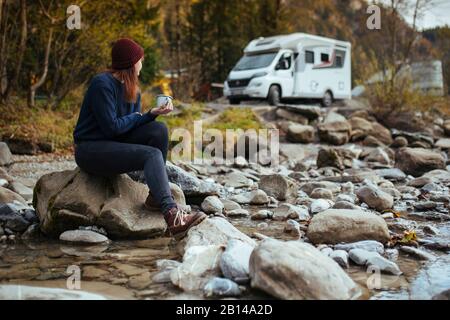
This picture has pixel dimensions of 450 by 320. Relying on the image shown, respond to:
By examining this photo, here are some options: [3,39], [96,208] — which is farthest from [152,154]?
[3,39]

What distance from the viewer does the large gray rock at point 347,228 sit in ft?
13.4

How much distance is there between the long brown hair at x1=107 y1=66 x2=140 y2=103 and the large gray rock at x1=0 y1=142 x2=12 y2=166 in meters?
4.85

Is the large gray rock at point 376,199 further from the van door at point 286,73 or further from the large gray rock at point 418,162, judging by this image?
the van door at point 286,73

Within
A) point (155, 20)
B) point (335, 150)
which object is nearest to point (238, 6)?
point (155, 20)

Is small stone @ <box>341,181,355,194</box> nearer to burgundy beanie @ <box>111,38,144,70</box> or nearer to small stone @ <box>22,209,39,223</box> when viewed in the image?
burgundy beanie @ <box>111,38,144,70</box>

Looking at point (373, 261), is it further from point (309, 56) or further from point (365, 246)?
point (309, 56)

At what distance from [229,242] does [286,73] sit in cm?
1453

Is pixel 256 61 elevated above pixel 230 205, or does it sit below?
above

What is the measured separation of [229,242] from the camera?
132 inches

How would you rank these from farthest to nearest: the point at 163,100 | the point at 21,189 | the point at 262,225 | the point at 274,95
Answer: the point at 274,95, the point at 21,189, the point at 262,225, the point at 163,100

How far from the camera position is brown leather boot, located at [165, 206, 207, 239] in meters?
3.89

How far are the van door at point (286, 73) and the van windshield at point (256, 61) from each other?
336 millimetres
